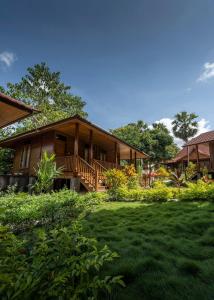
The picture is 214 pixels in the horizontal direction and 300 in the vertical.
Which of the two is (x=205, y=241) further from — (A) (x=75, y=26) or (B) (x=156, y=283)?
(A) (x=75, y=26)

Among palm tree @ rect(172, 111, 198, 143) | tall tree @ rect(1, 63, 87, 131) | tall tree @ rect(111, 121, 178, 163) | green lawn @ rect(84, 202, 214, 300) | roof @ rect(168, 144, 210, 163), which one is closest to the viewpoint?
green lawn @ rect(84, 202, 214, 300)

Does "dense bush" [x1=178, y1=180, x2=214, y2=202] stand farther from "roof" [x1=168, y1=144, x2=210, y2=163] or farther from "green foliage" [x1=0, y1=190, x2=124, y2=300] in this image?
"roof" [x1=168, y1=144, x2=210, y2=163]

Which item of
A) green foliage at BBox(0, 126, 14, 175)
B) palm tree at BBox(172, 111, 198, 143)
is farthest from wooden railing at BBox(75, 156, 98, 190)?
palm tree at BBox(172, 111, 198, 143)

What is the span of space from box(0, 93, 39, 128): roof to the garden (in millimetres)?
2254

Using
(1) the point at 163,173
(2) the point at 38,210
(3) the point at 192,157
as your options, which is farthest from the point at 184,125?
(2) the point at 38,210

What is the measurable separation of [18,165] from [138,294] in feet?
51.1

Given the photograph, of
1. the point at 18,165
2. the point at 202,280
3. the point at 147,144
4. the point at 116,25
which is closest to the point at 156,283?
the point at 202,280

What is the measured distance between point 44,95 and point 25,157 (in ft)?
50.3

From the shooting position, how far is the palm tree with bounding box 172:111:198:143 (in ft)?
134

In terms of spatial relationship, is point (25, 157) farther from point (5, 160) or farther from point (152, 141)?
point (152, 141)

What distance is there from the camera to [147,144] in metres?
28.1

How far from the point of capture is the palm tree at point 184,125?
134 feet

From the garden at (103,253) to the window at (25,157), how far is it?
9.58 meters

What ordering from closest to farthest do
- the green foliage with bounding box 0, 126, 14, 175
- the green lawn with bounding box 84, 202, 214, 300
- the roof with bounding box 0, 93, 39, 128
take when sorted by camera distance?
the green lawn with bounding box 84, 202, 214, 300 → the roof with bounding box 0, 93, 39, 128 → the green foliage with bounding box 0, 126, 14, 175
